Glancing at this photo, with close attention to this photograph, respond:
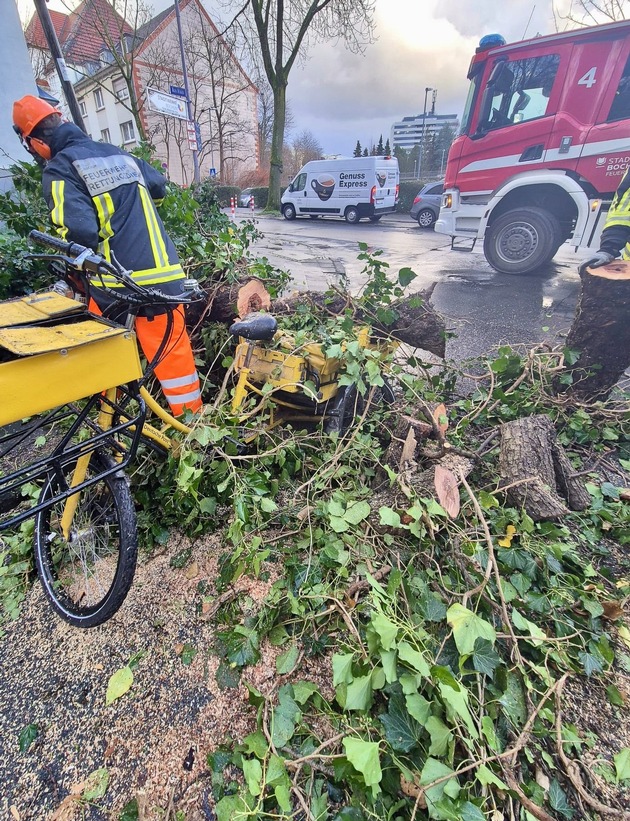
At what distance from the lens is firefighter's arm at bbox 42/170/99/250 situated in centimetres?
224

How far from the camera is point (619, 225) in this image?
131 inches

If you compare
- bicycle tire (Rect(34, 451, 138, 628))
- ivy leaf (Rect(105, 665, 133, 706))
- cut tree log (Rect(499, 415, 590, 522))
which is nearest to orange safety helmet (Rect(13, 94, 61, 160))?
bicycle tire (Rect(34, 451, 138, 628))

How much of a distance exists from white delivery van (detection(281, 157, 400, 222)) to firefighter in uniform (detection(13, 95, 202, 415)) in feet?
49.0

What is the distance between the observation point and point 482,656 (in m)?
1.35

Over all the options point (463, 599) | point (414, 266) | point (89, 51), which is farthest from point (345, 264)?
point (89, 51)

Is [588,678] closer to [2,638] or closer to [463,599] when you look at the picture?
[463,599]

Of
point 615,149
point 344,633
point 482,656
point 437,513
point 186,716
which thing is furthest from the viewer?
point 615,149

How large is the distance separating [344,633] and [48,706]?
1163 millimetres

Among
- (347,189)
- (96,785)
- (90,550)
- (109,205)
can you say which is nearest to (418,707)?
(96,785)

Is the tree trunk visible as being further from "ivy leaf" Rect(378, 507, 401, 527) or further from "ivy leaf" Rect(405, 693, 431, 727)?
"ivy leaf" Rect(405, 693, 431, 727)

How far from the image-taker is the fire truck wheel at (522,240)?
7230 millimetres

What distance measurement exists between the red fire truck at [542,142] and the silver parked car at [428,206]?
308 inches

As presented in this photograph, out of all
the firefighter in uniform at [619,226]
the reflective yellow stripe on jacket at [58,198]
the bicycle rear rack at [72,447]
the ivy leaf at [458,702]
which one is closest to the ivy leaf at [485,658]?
the ivy leaf at [458,702]

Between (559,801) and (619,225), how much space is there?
151 inches
